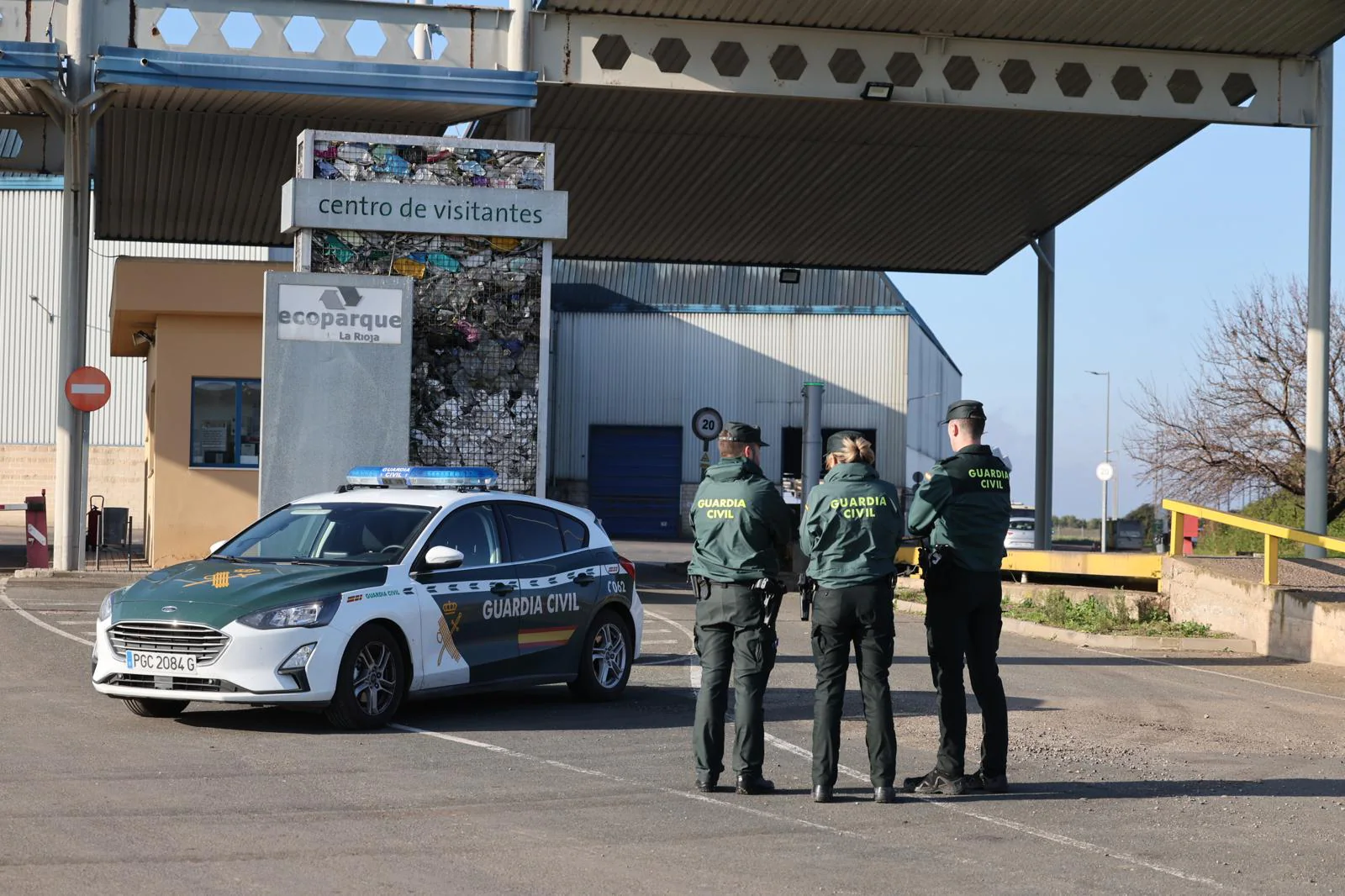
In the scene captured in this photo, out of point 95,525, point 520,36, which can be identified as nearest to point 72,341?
point 95,525

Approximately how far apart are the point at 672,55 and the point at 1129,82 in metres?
6.53

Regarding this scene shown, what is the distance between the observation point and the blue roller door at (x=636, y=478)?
56656mm

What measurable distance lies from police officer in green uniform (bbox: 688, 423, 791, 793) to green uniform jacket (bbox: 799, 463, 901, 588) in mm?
259

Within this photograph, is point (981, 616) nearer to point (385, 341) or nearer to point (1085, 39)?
point (385, 341)

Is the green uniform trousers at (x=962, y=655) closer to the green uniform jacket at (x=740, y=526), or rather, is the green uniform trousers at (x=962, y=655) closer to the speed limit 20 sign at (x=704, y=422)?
the green uniform jacket at (x=740, y=526)

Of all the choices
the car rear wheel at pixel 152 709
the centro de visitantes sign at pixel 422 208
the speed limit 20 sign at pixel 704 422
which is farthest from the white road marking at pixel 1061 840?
the speed limit 20 sign at pixel 704 422

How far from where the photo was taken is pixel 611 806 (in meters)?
8.15

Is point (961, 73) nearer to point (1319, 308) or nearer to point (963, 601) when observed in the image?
point (1319, 308)

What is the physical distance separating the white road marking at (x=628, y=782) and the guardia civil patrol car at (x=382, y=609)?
1.78 ft

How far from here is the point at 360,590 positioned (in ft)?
34.3

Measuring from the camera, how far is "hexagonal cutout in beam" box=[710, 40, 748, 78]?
74.0ft

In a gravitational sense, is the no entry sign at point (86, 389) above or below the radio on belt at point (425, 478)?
above

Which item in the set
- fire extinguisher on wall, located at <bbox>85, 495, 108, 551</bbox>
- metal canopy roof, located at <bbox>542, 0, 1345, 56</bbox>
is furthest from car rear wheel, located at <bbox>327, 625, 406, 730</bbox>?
fire extinguisher on wall, located at <bbox>85, 495, 108, 551</bbox>

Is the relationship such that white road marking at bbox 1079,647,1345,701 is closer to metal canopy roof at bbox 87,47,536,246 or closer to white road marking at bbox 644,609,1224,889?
white road marking at bbox 644,609,1224,889
